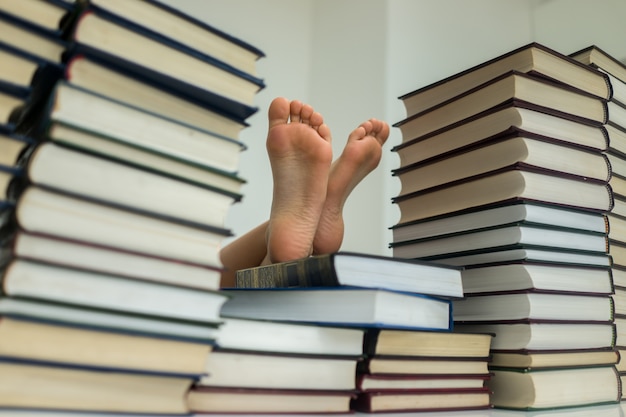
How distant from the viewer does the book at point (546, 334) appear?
2.22 ft

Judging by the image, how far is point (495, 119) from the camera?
0.74 m

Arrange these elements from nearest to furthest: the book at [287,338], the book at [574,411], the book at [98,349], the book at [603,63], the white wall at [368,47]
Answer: the book at [98,349] < the book at [287,338] < the book at [574,411] < the book at [603,63] < the white wall at [368,47]

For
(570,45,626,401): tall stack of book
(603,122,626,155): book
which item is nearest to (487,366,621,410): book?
(570,45,626,401): tall stack of book

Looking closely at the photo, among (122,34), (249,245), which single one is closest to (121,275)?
(122,34)

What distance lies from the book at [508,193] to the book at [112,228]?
408mm

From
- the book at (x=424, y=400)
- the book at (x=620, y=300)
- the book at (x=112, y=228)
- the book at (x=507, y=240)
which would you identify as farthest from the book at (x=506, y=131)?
the book at (x=112, y=228)

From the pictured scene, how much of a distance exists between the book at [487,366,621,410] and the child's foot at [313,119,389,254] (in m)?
0.31

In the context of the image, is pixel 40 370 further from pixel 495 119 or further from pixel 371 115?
pixel 371 115

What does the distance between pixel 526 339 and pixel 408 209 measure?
0.26 m

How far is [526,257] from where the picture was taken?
2.26 feet

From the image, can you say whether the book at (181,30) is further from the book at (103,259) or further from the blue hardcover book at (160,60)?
the book at (103,259)

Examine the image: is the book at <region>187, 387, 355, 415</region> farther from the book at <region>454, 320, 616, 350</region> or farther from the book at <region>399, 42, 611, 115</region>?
the book at <region>399, 42, 611, 115</region>

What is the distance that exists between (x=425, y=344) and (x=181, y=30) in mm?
404

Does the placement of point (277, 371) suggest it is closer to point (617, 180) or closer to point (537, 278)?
point (537, 278)
